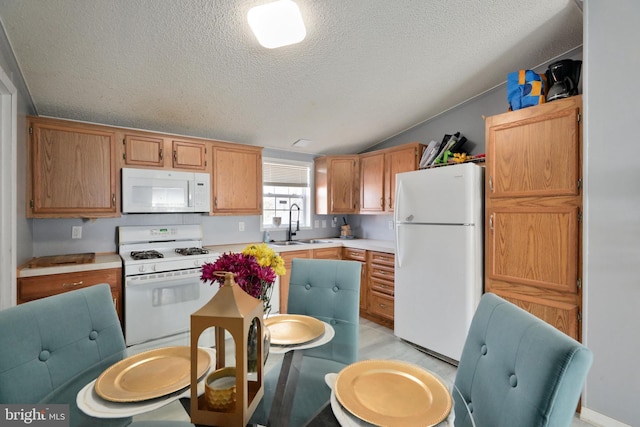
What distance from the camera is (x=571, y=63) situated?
213 cm

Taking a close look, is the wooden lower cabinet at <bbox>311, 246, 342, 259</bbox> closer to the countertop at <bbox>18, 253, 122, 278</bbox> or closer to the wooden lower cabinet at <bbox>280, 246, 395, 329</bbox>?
the wooden lower cabinet at <bbox>280, 246, 395, 329</bbox>

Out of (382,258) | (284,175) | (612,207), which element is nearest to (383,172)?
(382,258)

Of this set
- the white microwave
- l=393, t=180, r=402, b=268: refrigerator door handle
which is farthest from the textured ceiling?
l=393, t=180, r=402, b=268: refrigerator door handle

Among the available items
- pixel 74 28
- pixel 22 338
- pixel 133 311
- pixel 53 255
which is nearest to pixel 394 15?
pixel 74 28

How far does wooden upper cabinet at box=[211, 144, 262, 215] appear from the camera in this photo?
10.6 ft

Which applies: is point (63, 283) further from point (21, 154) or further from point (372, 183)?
point (372, 183)

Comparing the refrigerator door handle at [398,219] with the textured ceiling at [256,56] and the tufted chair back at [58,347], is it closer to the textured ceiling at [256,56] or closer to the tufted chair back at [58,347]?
the textured ceiling at [256,56]

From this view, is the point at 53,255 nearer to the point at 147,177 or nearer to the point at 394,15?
the point at 147,177

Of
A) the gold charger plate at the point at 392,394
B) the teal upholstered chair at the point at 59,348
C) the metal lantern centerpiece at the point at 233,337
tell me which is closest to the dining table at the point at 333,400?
the gold charger plate at the point at 392,394

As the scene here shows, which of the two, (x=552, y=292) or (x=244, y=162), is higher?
(x=244, y=162)

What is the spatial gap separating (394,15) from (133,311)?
2.95 m

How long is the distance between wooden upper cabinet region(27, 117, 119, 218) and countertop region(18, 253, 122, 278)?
1.34 ft

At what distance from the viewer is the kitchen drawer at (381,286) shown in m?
3.28

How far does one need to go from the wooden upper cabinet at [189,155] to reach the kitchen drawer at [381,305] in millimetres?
2376
